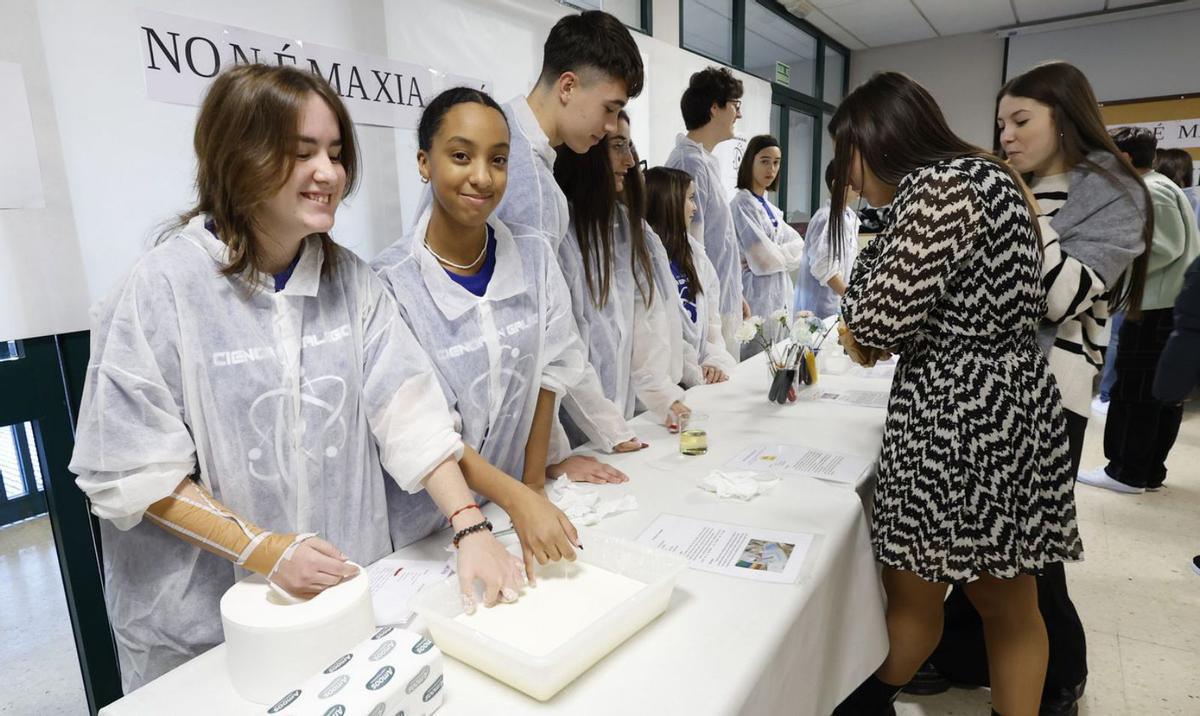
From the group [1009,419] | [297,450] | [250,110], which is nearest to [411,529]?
[297,450]

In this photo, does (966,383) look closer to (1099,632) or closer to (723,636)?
(723,636)

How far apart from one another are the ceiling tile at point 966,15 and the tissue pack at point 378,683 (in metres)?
6.37

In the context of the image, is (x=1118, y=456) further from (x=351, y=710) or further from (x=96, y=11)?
(x=96, y=11)

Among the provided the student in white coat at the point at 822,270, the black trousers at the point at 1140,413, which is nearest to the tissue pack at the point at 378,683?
the student in white coat at the point at 822,270

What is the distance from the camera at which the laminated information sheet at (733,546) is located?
1057 mm

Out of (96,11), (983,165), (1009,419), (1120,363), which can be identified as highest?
(96,11)

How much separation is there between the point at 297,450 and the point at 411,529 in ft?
0.89

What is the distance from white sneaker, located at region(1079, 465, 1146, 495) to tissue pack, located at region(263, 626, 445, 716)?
11.6ft

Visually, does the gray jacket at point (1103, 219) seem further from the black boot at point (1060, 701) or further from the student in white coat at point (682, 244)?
the student in white coat at point (682, 244)

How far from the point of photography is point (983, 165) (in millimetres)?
1152

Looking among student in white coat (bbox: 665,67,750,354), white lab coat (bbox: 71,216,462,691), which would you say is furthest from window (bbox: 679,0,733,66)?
white lab coat (bbox: 71,216,462,691)

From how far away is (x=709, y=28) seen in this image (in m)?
4.67

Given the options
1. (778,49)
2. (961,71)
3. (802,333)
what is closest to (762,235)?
(802,333)

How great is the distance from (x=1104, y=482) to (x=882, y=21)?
4613 millimetres
